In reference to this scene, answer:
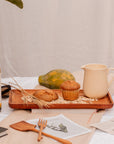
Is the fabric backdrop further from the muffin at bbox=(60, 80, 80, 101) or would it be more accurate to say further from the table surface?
the muffin at bbox=(60, 80, 80, 101)

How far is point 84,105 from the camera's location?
38.4 inches

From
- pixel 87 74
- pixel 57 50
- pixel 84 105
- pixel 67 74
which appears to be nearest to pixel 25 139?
pixel 84 105

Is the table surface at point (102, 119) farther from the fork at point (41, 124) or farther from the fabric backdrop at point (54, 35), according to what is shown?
the fabric backdrop at point (54, 35)

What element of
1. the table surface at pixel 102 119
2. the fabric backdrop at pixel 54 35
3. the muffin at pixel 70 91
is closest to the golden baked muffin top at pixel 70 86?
the muffin at pixel 70 91

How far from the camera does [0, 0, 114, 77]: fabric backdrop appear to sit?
107 inches

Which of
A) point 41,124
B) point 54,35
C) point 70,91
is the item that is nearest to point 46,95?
point 70,91

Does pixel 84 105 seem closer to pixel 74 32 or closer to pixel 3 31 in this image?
pixel 74 32

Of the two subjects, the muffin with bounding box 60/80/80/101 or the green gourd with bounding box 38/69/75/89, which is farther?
the green gourd with bounding box 38/69/75/89

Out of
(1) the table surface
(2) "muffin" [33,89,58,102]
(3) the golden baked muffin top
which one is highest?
(3) the golden baked muffin top

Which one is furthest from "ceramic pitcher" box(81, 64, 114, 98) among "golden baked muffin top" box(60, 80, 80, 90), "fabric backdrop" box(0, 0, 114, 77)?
"fabric backdrop" box(0, 0, 114, 77)

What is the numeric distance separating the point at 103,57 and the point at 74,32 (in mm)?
401

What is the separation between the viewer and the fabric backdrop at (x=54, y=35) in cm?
272

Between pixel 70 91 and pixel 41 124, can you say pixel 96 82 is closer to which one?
pixel 70 91

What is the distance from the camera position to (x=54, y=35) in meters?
2.81
